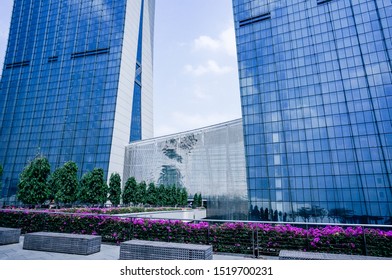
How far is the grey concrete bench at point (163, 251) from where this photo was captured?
6469 mm

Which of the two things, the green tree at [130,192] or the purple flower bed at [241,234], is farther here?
the green tree at [130,192]

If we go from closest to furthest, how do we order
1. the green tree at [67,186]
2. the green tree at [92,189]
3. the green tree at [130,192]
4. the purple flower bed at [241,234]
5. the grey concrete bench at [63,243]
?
the purple flower bed at [241,234], the grey concrete bench at [63,243], the green tree at [67,186], the green tree at [92,189], the green tree at [130,192]

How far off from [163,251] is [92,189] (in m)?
31.7

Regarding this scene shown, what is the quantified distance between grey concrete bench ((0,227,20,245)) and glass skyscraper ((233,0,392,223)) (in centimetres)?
3615

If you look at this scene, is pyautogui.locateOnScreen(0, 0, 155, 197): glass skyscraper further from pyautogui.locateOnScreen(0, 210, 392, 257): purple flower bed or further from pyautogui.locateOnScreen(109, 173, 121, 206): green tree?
pyautogui.locateOnScreen(0, 210, 392, 257): purple flower bed

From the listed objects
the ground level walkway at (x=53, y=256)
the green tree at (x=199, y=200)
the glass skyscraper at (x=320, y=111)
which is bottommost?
the ground level walkway at (x=53, y=256)

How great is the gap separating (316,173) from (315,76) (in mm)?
16739

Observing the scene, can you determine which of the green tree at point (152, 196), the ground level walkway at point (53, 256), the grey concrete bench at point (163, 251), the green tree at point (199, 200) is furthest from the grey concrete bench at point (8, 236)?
the green tree at point (199, 200)

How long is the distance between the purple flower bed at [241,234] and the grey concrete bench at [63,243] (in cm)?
221

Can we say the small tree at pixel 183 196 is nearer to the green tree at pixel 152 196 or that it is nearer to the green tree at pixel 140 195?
the green tree at pixel 152 196

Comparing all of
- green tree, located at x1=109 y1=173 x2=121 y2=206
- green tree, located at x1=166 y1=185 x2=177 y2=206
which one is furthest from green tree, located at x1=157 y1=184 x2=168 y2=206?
green tree, located at x1=109 y1=173 x2=121 y2=206

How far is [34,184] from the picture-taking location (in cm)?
2875

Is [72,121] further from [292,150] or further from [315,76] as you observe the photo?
[315,76]

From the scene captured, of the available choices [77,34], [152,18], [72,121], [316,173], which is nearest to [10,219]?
[316,173]
